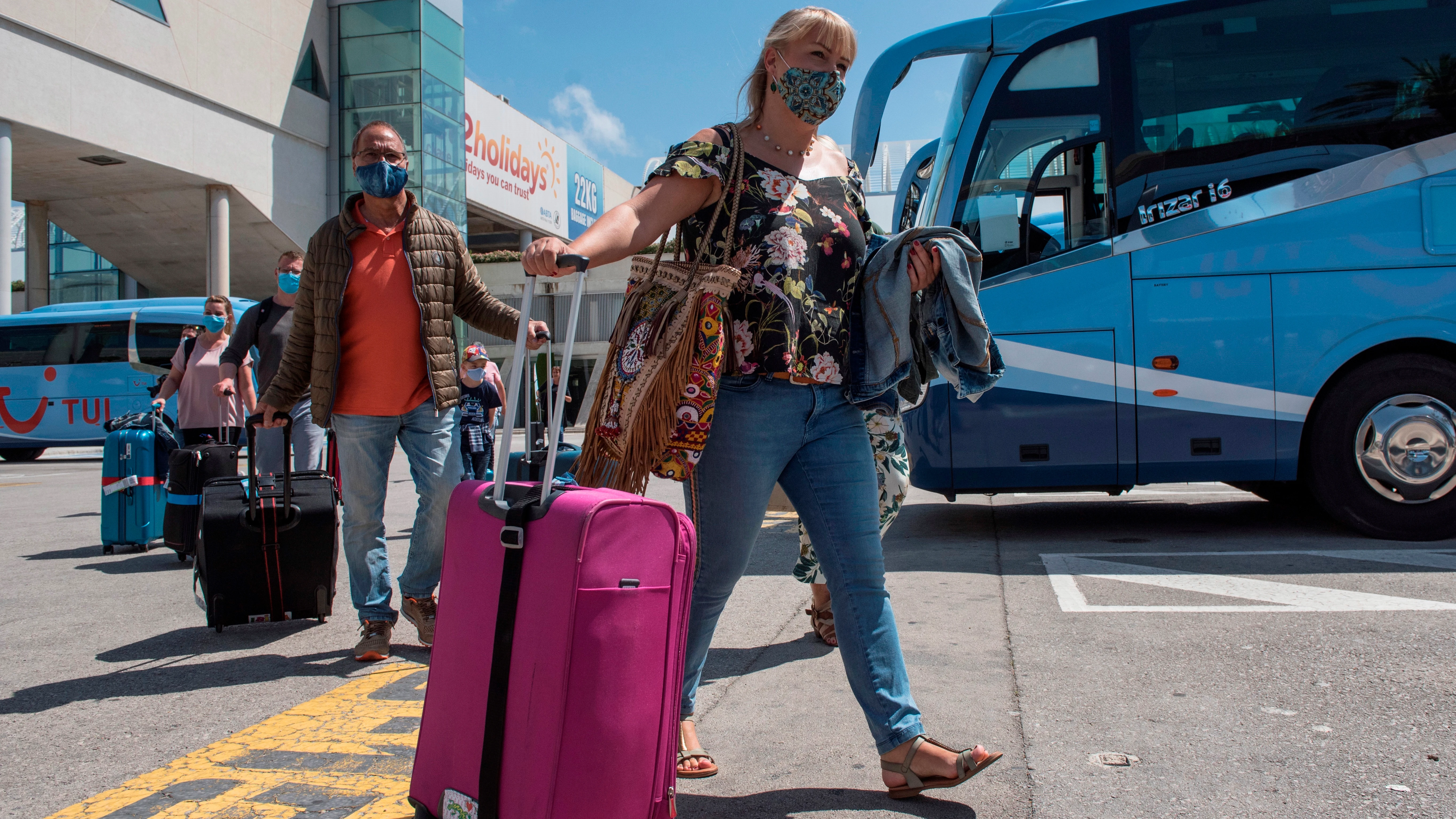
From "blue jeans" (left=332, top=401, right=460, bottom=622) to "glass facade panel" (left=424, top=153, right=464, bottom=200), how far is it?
1082 inches

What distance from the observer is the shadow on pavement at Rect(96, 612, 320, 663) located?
3.88 meters

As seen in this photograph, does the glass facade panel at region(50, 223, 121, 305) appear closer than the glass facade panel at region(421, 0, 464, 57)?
No

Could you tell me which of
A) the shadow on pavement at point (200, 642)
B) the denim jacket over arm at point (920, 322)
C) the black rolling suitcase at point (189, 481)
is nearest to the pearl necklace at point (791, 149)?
the denim jacket over arm at point (920, 322)

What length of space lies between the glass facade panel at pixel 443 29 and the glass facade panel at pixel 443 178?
12.0 feet

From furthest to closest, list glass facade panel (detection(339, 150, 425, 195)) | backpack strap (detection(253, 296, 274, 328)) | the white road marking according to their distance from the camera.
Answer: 1. glass facade panel (detection(339, 150, 425, 195))
2. backpack strap (detection(253, 296, 274, 328))
3. the white road marking

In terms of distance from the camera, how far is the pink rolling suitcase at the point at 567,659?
1.77 metres

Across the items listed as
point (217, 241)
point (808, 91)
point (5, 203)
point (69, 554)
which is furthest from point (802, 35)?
point (217, 241)

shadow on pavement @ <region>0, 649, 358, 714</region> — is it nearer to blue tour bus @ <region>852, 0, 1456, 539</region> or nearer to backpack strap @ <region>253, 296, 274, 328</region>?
backpack strap @ <region>253, 296, 274, 328</region>

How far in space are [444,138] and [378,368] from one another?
95.0 ft

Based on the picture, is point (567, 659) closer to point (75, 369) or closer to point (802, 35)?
point (802, 35)

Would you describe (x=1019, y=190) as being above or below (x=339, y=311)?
above

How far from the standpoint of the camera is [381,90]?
29766 mm

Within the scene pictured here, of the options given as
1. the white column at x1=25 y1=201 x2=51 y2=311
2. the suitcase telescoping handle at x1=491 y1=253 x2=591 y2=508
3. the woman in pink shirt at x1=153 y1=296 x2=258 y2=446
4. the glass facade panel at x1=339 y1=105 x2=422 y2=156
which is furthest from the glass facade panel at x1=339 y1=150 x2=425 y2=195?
the suitcase telescoping handle at x1=491 y1=253 x2=591 y2=508

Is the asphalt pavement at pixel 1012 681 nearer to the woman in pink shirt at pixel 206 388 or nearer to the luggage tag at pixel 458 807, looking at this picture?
the luggage tag at pixel 458 807
